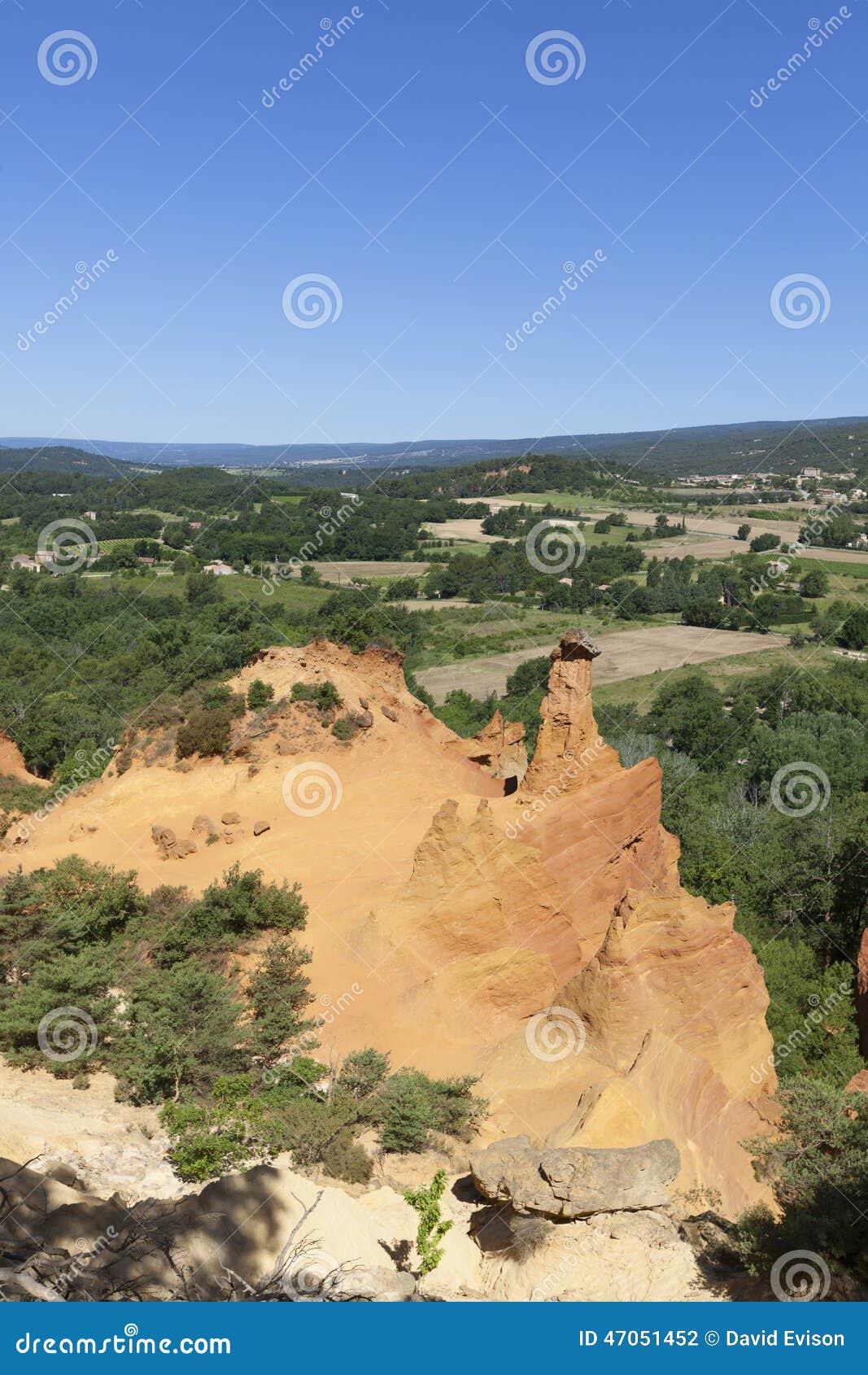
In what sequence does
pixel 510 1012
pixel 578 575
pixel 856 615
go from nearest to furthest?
pixel 510 1012 → pixel 856 615 → pixel 578 575

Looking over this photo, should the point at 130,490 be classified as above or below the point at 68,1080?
above

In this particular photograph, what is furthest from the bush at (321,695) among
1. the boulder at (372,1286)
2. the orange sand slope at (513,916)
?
the boulder at (372,1286)

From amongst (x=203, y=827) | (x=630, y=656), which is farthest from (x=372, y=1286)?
(x=630, y=656)

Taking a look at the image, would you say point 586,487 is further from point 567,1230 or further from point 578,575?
point 567,1230

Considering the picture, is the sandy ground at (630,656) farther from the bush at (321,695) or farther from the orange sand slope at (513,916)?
the orange sand slope at (513,916)

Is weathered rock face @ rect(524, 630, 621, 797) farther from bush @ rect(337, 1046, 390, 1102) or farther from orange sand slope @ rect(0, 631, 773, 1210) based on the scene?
bush @ rect(337, 1046, 390, 1102)

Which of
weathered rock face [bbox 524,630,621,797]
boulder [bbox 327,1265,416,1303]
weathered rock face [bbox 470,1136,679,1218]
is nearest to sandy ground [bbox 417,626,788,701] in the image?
weathered rock face [bbox 524,630,621,797]

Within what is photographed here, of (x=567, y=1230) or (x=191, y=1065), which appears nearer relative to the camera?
(x=567, y=1230)

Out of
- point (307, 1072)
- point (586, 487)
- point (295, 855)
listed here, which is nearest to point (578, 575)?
point (586, 487)
